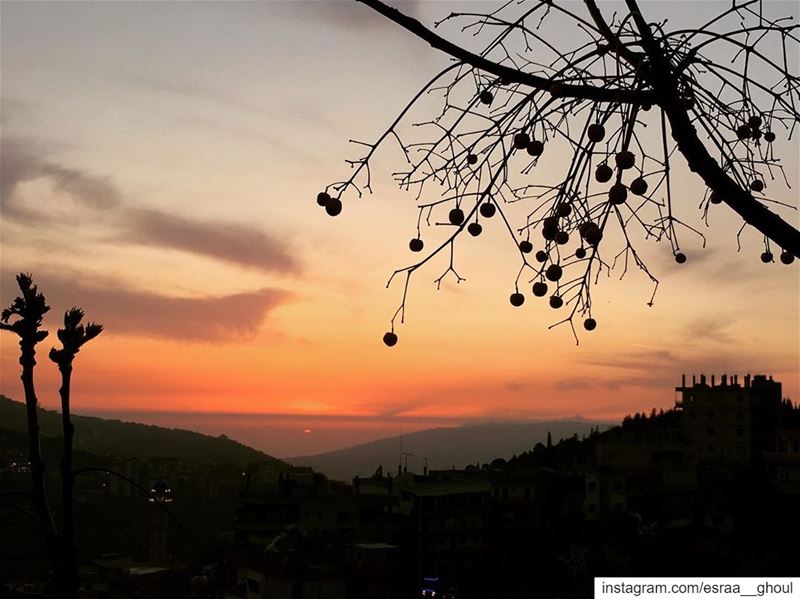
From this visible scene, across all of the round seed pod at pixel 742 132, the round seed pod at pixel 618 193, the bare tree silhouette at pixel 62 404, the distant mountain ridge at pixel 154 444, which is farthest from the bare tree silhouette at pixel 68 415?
the distant mountain ridge at pixel 154 444

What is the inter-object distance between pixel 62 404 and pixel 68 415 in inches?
0.8

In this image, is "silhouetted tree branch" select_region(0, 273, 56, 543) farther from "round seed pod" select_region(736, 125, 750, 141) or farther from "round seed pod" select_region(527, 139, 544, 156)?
"round seed pod" select_region(736, 125, 750, 141)

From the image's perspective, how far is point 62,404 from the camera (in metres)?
1.17

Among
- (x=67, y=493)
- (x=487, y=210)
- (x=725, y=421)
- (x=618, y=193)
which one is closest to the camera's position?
(x=67, y=493)

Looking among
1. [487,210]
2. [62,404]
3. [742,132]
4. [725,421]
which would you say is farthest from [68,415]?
[725,421]

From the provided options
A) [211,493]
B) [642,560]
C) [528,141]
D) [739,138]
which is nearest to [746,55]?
[739,138]

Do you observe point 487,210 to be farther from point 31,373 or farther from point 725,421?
point 725,421

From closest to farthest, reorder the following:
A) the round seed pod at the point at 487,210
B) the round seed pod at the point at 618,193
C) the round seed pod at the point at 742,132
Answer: the round seed pod at the point at 618,193, the round seed pod at the point at 487,210, the round seed pod at the point at 742,132

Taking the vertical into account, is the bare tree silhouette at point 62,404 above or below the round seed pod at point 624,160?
below

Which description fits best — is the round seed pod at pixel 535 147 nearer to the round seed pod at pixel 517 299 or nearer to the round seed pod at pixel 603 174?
the round seed pod at pixel 603 174

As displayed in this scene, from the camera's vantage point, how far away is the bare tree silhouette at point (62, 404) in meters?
1.08

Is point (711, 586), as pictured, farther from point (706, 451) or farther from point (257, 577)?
point (706, 451)

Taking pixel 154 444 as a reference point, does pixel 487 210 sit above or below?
above

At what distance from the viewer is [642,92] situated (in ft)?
4.12
